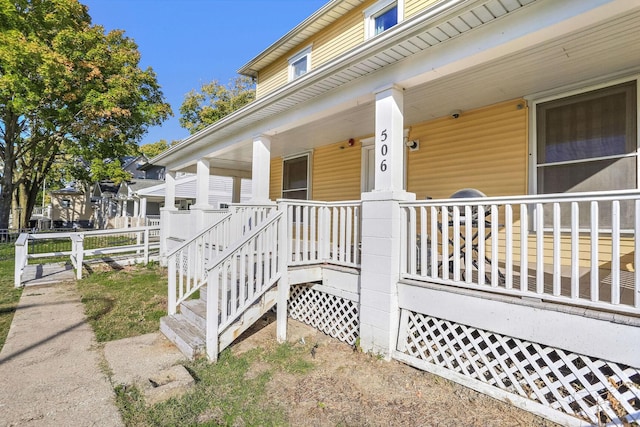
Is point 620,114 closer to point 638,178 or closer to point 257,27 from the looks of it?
point 638,178

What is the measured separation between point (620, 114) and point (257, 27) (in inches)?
743

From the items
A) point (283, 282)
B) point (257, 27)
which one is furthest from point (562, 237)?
point (257, 27)

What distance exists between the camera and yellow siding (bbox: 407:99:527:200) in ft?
15.9

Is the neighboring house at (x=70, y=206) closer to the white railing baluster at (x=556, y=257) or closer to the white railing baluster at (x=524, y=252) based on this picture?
the white railing baluster at (x=524, y=252)

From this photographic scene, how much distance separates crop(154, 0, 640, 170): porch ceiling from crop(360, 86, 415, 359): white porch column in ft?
1.49

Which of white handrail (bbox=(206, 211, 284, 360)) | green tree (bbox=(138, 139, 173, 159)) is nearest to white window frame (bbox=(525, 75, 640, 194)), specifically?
white handrail (bbox=(206, 211, 284, 360))

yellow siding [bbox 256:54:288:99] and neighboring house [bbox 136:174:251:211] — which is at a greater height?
yellow siding [bbox 256:54:288:99]

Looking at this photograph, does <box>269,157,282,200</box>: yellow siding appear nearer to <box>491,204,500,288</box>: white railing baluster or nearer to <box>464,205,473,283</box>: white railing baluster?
<box>464,205,473,283</box>: white railing baluster

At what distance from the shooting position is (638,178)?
3.79 m

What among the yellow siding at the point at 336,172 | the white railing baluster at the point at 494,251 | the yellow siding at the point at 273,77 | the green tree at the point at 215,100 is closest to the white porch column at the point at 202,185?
the yellow siding at the point at 336,172

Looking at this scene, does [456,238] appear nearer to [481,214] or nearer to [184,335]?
[481,214]

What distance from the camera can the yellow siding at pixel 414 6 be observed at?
256 inches

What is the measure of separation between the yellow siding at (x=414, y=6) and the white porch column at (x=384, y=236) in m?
3.83

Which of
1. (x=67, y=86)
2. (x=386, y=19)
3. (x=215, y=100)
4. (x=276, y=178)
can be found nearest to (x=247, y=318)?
(x=276, y=178)
